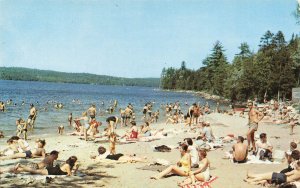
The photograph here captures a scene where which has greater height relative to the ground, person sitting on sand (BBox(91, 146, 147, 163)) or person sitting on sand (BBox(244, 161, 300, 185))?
person sitting on sand (BBox(244, 161, 300, 185))

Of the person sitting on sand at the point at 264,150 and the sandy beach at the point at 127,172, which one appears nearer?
the sandy beach at the point at 127,172

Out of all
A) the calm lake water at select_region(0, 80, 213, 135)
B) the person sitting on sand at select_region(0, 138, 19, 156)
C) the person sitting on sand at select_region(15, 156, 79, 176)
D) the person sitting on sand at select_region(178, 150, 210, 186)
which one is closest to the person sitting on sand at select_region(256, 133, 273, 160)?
the person sitting on sand at select_region(178, 150, 210, 186)

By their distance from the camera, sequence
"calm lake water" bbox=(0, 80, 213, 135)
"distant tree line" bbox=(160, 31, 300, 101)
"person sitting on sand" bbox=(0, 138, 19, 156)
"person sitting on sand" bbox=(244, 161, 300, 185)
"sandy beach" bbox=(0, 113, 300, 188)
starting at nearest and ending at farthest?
"person sitting on sand" bbox=(244, 161, 300, 185)
"sandy beach" bbox=(0, 113, 300, 188)
"person sitting on sand" bbox=(0, 138, 19, 156)
"calm lake water" bbox=(0, 80, 213, 135)
"distant tree line" bbox=(160, 31, 300, 101)

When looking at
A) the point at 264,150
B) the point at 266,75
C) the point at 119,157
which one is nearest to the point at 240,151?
the point at 264,150

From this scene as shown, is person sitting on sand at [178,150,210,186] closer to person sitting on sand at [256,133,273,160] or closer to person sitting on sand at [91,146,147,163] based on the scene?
person sitting on sand at [91,146,147,163]

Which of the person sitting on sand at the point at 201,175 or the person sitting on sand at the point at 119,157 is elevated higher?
the person sitting on sand at the point at 201,175

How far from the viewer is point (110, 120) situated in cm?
1762

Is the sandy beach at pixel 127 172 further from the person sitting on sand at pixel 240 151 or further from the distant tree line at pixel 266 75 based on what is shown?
the distant tree line at pixel 266 75

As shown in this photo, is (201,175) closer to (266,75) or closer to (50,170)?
(50,170)

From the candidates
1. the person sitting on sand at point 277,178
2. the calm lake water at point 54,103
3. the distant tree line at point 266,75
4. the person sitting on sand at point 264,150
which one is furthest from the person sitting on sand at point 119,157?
the distant tree line at point 266,75

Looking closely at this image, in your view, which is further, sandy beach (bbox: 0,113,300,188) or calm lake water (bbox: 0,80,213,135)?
calm lake water (bbox: 0,80,213,135)

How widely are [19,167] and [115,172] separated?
2550 millimetres

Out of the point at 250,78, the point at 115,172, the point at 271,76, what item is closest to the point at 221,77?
the point at 250,78

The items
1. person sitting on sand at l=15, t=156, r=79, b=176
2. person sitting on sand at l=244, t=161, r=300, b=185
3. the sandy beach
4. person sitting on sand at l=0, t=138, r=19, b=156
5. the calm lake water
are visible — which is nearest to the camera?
person sitting on sand at l=244, t=161, r=300, b=185
